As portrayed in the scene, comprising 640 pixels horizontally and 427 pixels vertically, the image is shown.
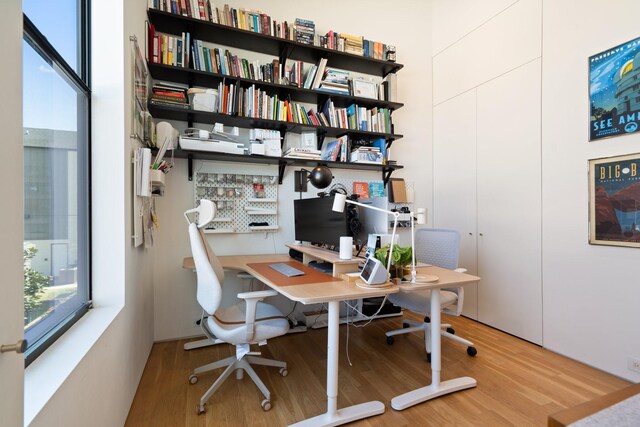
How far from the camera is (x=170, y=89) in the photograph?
2488 mm

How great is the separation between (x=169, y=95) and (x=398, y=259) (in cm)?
227

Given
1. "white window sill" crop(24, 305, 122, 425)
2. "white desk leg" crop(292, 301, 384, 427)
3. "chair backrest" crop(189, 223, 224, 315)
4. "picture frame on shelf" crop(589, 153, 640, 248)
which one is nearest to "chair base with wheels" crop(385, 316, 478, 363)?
"white desk leg" crop(292, 301, 384, 427)

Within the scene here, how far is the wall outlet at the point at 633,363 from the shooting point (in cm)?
198

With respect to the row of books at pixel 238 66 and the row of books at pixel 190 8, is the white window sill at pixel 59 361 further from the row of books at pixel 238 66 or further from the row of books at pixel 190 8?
the row of books at pixel 190 8

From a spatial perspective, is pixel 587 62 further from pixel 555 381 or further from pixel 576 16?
pixel 555 381

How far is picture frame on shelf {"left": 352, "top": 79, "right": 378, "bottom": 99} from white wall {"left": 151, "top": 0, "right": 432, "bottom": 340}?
1.70ft

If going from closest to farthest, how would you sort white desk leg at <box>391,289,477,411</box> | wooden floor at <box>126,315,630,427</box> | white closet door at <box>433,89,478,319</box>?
wooden floor at <box>126,315,630,427</box> → white desk leg at <box>391,289,477,411</box> → white closet door at <box>433,89,478,319</box>

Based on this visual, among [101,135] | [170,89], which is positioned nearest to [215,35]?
[170,89]

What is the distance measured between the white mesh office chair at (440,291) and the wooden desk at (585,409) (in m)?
1.29

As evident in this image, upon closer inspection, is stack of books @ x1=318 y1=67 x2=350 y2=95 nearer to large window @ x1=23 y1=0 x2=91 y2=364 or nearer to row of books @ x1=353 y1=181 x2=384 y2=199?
row of books @ x1=353 y1=181 x2=384 y2=199

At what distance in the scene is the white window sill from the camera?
81cm

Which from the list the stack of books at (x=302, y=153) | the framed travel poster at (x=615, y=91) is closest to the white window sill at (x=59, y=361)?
the stack of books at (x=302, y=153)

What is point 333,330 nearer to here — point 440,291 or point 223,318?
point 223,318

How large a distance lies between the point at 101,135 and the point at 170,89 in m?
1.14
